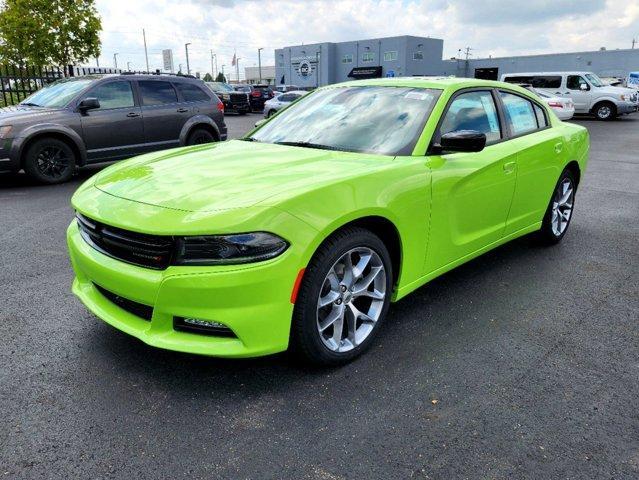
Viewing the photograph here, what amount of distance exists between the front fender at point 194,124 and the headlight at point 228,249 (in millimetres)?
7475

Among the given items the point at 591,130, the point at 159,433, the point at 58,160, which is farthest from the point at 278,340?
the point at 591,130

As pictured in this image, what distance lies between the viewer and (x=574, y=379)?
9.30 ft

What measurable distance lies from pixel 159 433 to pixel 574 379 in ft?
7.22

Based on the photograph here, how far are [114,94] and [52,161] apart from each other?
1.53m

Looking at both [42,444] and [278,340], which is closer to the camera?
[42,444]

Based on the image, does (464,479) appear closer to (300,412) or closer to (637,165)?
(300,412)

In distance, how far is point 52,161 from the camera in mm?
8164

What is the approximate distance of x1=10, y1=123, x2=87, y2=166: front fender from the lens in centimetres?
766

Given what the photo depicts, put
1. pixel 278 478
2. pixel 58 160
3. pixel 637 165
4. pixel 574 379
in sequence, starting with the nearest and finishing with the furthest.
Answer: pixel 278 478 < pixel 574 379 < pixel 58 160 < pixel 637 165

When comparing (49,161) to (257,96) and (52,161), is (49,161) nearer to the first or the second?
(52,161)

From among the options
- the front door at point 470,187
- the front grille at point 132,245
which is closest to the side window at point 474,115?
the front door at point 470,187

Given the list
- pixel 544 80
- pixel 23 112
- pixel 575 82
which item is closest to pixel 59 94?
pixel 23 112

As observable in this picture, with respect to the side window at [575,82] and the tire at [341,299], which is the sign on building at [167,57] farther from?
the tire at [341,299]

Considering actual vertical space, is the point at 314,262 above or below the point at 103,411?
above
